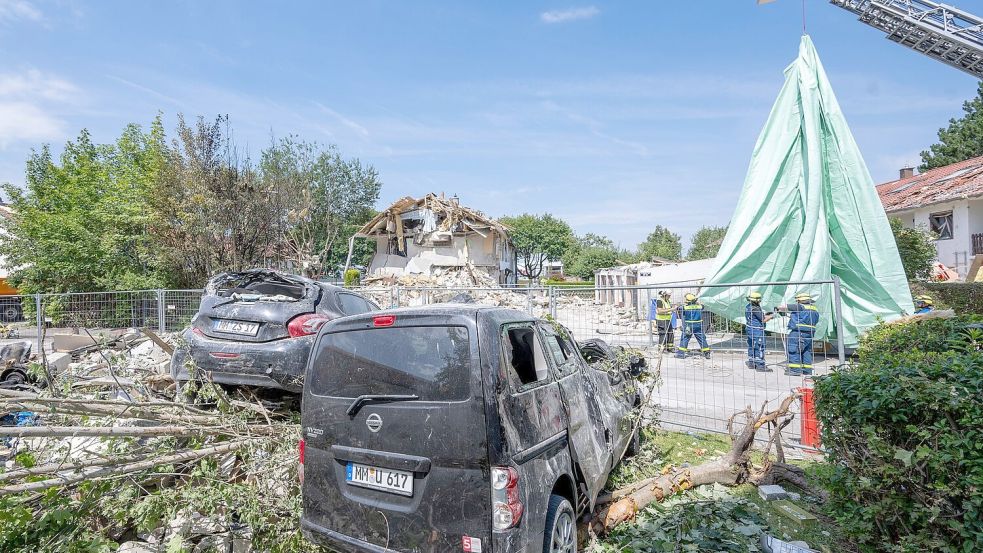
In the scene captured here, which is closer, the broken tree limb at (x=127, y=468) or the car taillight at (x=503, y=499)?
the car taillight at (x=503, y=499)

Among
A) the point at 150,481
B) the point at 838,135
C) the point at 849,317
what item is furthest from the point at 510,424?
the point at 838,135

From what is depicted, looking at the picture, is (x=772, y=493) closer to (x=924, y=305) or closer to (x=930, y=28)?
(x=924, y=305)

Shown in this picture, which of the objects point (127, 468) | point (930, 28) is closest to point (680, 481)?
point (127, 468)

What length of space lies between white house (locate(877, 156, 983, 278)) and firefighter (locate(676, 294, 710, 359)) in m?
15.6

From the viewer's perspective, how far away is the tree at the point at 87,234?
55.3 feet

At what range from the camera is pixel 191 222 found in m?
14.0

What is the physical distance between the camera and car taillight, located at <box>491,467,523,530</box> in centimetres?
242

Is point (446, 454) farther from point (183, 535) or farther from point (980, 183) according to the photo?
point (980, 183)

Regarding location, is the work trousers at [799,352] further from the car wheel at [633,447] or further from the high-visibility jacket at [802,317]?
the car wheel at [633,447]

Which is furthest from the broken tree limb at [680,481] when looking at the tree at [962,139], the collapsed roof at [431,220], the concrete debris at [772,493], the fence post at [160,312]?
the tree at [962,139]

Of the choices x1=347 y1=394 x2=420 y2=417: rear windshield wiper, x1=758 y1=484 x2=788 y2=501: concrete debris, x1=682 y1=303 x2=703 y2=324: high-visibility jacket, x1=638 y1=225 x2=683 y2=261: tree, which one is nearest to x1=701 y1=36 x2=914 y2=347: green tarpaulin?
x1=682 y1=303 x2=703 y2=324: high-visibility jacket

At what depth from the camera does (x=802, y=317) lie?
7.99 meters

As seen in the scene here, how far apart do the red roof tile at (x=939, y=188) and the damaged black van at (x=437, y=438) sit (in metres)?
21.8

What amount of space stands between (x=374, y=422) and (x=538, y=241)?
5801cm
